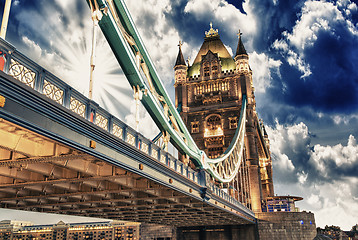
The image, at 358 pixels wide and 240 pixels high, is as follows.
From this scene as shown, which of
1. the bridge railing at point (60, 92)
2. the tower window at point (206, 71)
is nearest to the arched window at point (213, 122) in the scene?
the tower window at point (206, 71)

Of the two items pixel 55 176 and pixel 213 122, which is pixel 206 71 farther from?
pixel 55 176

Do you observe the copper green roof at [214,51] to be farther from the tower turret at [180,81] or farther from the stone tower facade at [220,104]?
the tower turret at [180,81]

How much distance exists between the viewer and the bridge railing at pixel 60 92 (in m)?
8.88

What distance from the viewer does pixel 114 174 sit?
17.0m

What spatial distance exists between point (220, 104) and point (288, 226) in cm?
2959

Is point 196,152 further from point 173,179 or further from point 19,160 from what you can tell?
point 19,160

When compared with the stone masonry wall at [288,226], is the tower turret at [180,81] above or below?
above

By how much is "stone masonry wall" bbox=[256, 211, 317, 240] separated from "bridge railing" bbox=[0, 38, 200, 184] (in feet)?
132

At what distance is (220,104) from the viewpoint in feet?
238

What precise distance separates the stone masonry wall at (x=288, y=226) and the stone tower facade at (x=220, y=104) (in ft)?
28.5

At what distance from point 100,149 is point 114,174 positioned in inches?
166

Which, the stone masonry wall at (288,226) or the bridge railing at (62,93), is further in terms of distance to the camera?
the stone masonry wall at (288,226)

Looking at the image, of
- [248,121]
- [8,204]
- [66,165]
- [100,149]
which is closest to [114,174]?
[66,165]

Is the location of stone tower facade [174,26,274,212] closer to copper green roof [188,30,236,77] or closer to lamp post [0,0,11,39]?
copper green roof [188,30,236,77]
